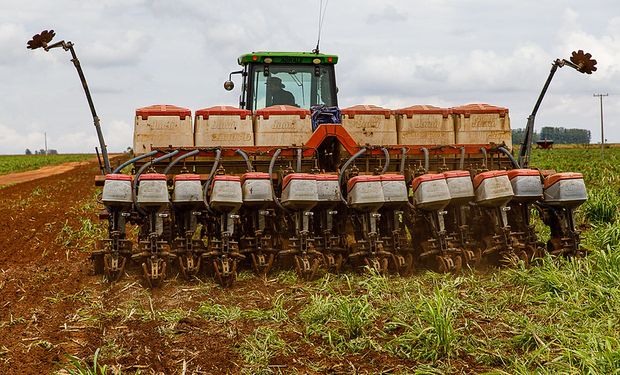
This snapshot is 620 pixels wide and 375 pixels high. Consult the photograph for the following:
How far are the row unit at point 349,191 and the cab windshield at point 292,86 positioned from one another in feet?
9.33

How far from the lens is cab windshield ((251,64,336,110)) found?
10969 millimetres

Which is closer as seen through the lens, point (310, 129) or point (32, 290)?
point (32, 290)

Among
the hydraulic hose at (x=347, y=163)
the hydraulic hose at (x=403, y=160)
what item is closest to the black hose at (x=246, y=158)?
the hydraulic hose at (x=347, y=163)

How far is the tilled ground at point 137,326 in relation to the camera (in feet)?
17.0

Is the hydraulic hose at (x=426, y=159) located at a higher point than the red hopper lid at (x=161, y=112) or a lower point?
lower

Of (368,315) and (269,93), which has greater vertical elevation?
(269,93)

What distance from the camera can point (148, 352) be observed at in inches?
214

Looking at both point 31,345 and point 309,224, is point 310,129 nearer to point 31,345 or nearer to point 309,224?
point 309,224

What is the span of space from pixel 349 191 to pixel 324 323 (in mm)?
2535

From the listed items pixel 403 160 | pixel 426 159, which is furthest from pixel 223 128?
pixel 426 159

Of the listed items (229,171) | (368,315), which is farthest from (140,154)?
(368,315)

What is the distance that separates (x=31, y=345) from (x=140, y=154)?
12.2ft

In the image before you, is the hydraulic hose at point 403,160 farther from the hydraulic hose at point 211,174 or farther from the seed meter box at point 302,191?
the hydraulic hose at point 211,174

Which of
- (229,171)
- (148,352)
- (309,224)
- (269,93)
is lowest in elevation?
(148,352)
